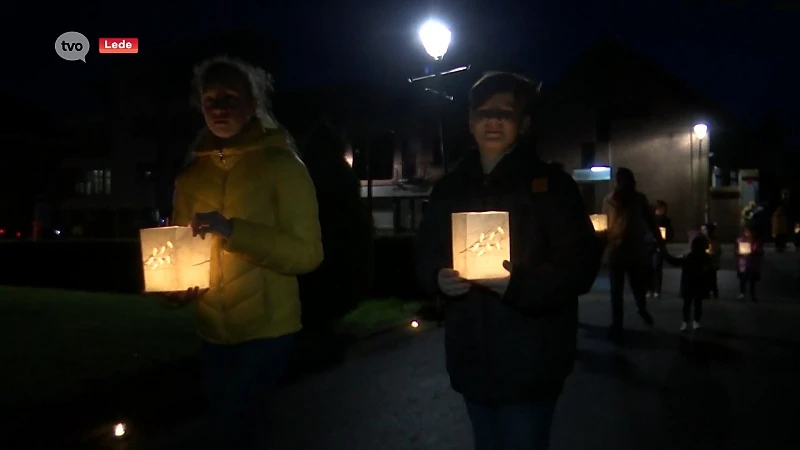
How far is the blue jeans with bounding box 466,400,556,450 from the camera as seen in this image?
3.33 m

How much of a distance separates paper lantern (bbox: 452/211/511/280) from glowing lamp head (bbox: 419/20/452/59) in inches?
453

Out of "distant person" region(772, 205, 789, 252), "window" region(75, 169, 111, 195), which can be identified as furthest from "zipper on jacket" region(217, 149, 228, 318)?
"window" region(75, 169, 111, 195)

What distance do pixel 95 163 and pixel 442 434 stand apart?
48.9 meters

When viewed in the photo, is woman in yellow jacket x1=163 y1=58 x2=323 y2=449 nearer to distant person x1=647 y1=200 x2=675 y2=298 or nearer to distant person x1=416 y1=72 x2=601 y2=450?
distant person x1=416 y1=72 x2=601 y2=450

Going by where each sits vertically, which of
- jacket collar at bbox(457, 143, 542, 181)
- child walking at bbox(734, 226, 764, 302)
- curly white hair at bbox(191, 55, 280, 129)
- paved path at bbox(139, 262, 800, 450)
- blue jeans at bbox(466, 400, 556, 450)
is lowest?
paved path at bbox(139, 262, 800, 450)

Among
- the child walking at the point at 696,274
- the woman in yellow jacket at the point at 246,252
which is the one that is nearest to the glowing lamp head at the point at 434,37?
the child walking at the point at 696,274

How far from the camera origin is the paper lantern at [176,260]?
336cm

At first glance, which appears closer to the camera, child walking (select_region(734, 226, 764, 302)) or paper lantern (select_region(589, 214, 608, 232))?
paper lantern (select_region(589, 214, 608, 232))

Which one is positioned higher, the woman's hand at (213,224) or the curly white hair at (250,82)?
the curly white hair at (250,82)

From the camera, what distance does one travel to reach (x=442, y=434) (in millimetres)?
6602

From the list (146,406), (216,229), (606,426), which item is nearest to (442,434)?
(606,426)

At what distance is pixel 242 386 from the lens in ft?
10.9

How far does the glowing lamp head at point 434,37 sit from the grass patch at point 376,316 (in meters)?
4.42

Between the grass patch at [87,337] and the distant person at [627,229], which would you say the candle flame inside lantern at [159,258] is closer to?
the grass patch at [87,337]
